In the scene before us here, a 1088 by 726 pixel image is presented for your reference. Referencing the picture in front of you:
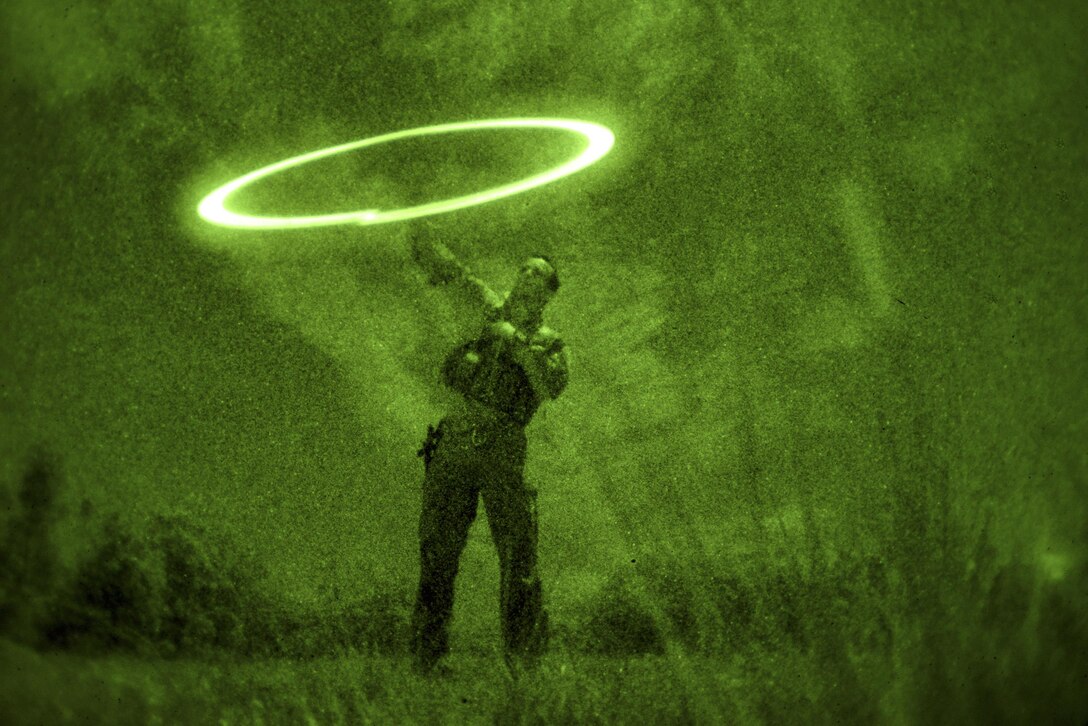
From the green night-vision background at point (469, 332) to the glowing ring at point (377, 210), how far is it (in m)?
0.05

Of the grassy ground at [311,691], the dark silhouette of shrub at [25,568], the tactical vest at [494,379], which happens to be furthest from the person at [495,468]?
the dark silhouette of shrub at [25,568]

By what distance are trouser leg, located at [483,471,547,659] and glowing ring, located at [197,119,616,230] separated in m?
1.49

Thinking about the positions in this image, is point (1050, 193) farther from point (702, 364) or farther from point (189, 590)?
point (189, 590)

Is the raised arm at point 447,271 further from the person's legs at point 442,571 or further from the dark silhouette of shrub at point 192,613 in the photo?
the dark silhouette of shrub at point 192,613

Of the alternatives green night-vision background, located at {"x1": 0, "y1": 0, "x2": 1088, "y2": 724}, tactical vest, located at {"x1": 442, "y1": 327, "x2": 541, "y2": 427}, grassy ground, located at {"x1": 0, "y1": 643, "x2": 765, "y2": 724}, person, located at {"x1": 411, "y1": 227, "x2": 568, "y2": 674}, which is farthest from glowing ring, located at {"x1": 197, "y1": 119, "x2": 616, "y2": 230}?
grassy ground, located at {"x1": 0, "y1": 643, "x2": 765, "y2": 724}

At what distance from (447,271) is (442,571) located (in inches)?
61.7

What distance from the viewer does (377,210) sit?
3.25 meters

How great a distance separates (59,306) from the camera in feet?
10.6

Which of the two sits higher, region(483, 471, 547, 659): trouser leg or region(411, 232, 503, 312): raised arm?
region(411, 232, 503, 312): raised arm

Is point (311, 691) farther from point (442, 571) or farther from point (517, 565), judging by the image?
point (517, 565)

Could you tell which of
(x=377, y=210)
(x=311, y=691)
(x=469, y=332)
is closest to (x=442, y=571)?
(x=311, y=691)

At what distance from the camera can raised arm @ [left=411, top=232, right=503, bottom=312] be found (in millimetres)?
3205

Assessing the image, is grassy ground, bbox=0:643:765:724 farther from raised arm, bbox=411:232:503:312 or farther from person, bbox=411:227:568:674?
raised arm, bbox=411:232:503:312

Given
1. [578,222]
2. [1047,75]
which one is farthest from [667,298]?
[1047,75]
